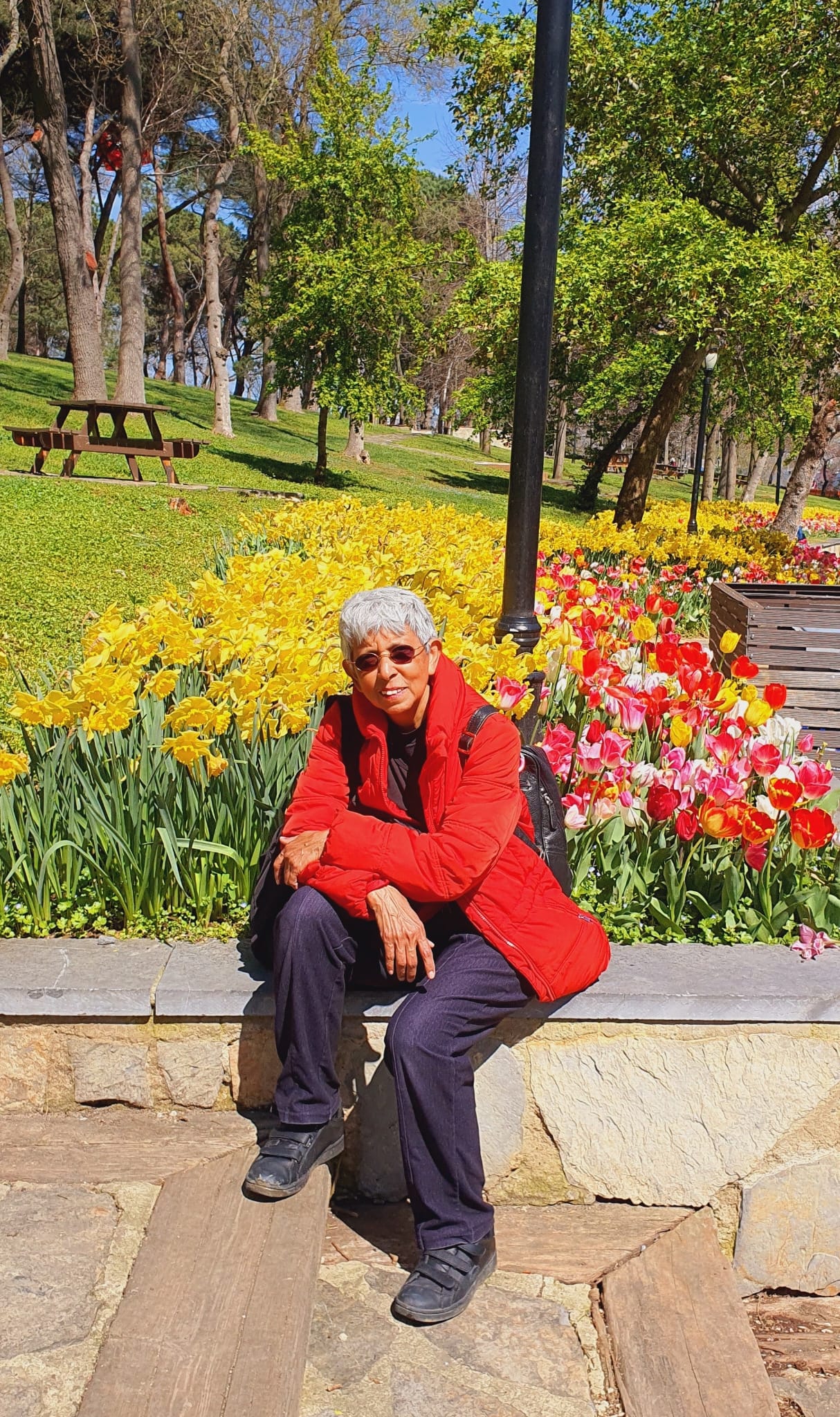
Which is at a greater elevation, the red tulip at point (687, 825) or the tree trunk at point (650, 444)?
the tree trunk at point (650, 444)

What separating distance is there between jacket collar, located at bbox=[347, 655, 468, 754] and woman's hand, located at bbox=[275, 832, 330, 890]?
24cm

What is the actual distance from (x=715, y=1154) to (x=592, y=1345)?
500mm

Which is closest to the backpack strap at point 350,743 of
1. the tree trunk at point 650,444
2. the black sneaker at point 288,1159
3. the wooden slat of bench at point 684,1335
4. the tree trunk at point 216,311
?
the black sneaker at point 288,1159

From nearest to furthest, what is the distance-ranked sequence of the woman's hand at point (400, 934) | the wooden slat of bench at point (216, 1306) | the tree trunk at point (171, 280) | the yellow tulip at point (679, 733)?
the wooden slat of bench at point (216, 1306) → the woman's hand at point (400, 934) → the yellow tulip at point (679, 733) → the tree trunk at point (171, 280)

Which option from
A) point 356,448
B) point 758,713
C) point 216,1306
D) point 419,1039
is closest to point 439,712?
point 419,1039

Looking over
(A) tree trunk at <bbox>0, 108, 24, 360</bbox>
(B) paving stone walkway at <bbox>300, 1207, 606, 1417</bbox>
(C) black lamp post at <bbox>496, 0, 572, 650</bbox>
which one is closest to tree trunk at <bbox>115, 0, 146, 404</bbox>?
(A) tree trunk at <bbox>0, 108, 24, 360</bbox>

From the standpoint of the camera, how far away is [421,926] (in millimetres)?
2137

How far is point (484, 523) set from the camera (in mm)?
8086

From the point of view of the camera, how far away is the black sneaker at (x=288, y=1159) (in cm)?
214

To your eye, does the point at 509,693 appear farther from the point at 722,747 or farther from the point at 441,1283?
the point at 441,1283

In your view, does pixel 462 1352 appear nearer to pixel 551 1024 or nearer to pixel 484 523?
pixel 551 1024

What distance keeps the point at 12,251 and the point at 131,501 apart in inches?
760

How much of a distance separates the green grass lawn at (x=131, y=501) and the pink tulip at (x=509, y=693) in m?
2.04

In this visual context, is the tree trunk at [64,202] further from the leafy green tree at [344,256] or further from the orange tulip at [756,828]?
the orange tulip at [756,828]
